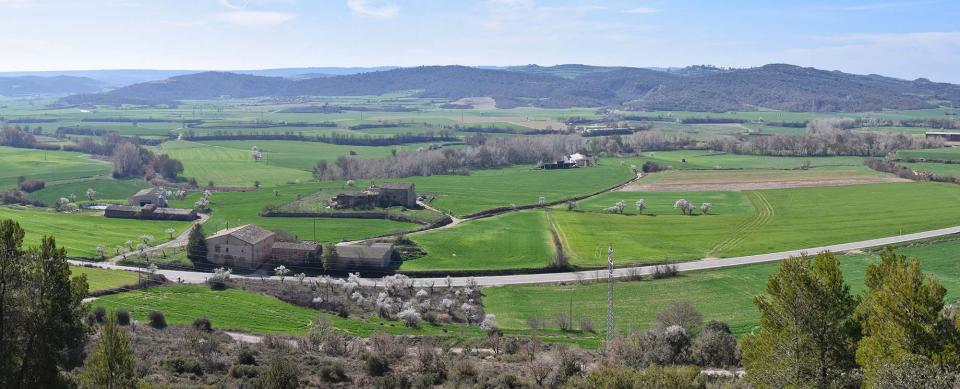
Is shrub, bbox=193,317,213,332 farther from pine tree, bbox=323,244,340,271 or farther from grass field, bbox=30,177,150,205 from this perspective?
grass field, bbox=30,177,150,205

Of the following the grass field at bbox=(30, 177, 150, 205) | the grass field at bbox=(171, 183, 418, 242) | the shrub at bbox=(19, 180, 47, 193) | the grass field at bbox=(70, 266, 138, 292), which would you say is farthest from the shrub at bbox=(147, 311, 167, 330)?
the shrub at bbox=(19, 180, 47, 193)

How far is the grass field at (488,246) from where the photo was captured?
6162 cm

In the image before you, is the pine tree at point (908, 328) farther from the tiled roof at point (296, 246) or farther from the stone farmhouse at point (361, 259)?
the tiled roof at point (296, 246)

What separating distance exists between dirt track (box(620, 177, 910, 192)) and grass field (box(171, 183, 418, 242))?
112 feet

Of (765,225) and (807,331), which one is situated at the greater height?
(807,331)

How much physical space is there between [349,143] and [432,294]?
106355mm

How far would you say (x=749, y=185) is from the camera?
97500 mm

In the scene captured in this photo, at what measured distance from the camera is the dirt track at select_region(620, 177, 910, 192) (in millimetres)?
95750

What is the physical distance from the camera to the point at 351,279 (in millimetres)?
56969

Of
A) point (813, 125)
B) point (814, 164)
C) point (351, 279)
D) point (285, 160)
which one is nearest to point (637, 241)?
point (351, 279)

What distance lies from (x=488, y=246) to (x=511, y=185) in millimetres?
35376

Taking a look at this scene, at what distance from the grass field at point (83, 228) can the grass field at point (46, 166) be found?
24268 mm

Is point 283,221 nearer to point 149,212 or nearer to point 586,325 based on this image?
point 149,212

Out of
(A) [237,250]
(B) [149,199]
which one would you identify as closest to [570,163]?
(B) [149,199]
